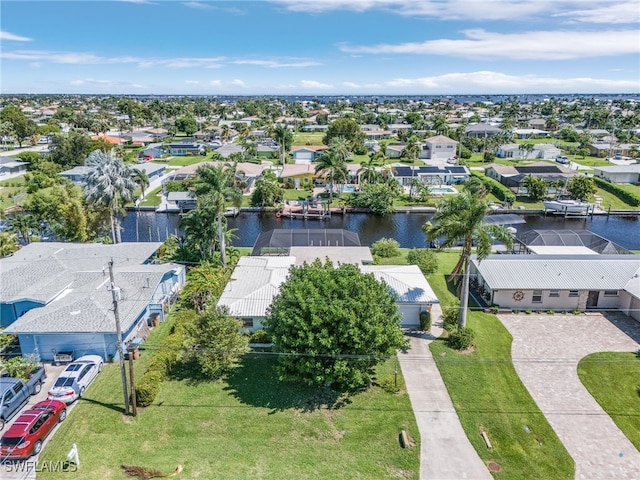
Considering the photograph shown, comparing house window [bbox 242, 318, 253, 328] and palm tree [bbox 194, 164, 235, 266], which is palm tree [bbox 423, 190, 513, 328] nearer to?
house window [bbox 242, 318, 253, 328]

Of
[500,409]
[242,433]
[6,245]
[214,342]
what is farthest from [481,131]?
[242,433]

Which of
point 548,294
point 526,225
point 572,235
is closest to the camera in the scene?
point 548,294

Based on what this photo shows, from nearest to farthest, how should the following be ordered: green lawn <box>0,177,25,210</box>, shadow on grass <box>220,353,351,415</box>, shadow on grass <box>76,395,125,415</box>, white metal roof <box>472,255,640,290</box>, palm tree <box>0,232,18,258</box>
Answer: shadow on grass <box>76,395,125,415</box> → shadow on grass <box>220,353,351,415</box> → white metal roof <box>472,255,640,290</box> → palm tree <box>0,232,18,258</box> → green lawn <box>0,177,25,210</box>

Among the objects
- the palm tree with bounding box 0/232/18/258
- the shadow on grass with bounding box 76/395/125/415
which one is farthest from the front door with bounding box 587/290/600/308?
the palm tree with bounding box 0/232/18/258

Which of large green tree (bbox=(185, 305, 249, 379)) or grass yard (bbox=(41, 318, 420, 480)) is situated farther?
large green tree (bbox=(185, 305, 249, 379))

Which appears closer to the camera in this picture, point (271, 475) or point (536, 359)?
→ point (271, 475)

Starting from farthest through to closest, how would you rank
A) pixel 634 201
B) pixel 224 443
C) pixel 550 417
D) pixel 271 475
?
pixel 634 201, pixel 550 417, pixel 224 443, pixel 271 475

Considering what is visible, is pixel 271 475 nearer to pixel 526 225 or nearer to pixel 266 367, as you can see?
pixel 266 367

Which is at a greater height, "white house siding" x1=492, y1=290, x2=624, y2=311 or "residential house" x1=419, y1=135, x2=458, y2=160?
"residential house" x1=419, y1=135, x2=458, y2=160

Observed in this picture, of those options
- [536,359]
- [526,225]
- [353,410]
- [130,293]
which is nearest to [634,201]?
[526,225]
